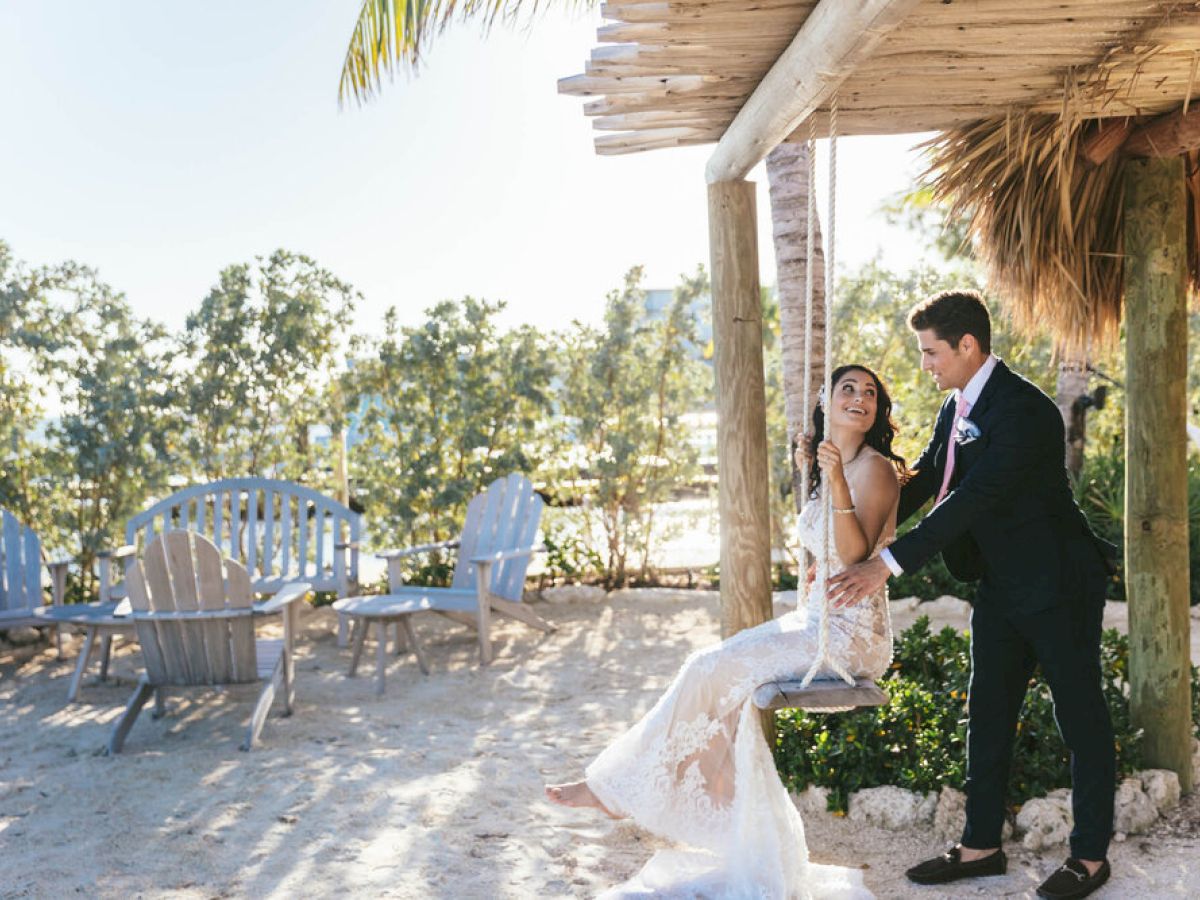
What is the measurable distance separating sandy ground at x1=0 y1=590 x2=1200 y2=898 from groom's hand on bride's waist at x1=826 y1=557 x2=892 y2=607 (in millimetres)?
1088

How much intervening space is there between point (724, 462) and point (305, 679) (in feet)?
12.3

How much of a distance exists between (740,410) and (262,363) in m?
5.44

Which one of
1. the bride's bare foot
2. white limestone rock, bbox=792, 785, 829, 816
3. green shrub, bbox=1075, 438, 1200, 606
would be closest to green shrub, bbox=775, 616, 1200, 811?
white limestone rock, bbox=792, 785, 829, 816

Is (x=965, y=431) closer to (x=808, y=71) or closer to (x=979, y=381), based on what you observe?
(x=979, y=381)

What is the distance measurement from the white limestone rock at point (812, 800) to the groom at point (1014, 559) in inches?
27.9

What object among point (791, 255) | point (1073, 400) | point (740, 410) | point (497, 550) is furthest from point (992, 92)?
point (1073, 400)

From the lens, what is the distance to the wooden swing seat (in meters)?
3.46

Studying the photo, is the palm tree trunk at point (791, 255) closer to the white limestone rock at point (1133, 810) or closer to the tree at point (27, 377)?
the white limestone rock at point (1133, 810)

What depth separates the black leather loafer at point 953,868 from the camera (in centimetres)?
385

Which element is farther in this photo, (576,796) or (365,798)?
(365,798)

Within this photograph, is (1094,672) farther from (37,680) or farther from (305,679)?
(37,680)

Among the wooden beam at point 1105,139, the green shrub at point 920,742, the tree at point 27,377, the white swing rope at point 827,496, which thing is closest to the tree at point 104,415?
the tree at point 27,377

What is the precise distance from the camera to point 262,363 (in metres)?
8.90

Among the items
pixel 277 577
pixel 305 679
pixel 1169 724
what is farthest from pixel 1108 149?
pixel 277 577
